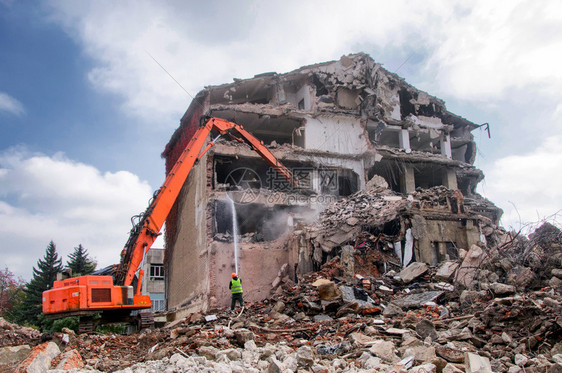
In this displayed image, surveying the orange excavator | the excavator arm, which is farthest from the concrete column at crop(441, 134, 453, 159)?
the orange excavator

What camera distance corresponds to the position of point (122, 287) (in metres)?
14.4

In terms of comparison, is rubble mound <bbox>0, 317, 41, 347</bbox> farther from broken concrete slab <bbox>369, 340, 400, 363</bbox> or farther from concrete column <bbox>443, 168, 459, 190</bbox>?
concrete column <bbox>443, 168, 459, 190</bbox>

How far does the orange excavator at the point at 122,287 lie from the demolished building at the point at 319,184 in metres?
4.03

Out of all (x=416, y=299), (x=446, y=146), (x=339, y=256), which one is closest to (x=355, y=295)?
(x=416, y=299)

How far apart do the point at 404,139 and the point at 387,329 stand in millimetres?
20080

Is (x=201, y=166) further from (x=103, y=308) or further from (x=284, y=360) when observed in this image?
(x=284, y=360)

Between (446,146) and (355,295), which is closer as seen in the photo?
(355,295)

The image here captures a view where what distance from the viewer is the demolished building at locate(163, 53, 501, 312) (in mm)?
17844

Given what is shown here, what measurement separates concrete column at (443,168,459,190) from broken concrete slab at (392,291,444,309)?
56.1 feet

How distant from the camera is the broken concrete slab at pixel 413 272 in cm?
1448

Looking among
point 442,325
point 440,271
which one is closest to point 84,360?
point 442,325

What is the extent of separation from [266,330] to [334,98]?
17377 mm

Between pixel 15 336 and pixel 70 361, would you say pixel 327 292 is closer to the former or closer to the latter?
pixel 70 361

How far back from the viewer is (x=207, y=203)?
21422 millimetres
